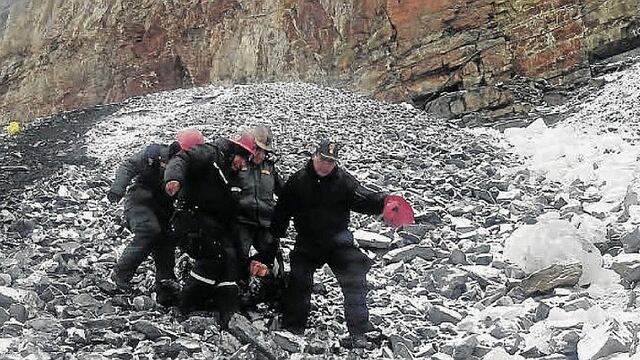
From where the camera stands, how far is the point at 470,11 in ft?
71.7

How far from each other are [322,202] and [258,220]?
663 mm

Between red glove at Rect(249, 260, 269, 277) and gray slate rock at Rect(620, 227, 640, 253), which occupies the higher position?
red glove at Rect(249, 260, 269, 277)

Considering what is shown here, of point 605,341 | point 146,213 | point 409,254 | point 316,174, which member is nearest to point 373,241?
point 409,254

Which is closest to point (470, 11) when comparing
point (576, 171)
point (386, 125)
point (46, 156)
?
point (386, 125)

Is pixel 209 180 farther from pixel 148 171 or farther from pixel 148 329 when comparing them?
pixel 148 329

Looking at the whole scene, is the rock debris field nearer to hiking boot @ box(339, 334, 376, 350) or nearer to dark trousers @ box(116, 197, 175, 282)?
hiking boot @ box(339, 334, 376, 350)

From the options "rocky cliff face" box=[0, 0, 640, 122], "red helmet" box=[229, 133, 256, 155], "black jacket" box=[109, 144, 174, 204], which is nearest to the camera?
"red helmet" box=[229, 133, 256, 155]

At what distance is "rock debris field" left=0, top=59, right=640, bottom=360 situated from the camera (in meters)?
5.52

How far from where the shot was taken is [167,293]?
Result: 6277mm

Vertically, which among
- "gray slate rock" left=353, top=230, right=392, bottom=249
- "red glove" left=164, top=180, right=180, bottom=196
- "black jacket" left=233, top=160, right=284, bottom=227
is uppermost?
"red glove" left=164, top=180, right=180, bottom=196

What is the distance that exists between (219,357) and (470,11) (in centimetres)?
1842

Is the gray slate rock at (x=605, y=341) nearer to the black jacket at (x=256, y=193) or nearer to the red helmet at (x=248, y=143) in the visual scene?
the black jacket at (x=256, y=193)

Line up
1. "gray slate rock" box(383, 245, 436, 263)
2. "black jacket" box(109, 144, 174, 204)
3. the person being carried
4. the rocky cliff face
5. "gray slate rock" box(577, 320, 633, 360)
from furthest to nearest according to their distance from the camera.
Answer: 1. the rocky cliff face
2. "gray slate rock" box(383, 245, 436, 263)
3. "black jacket" box(109, 144, 174, 204)
4. the person being carried
5. "gray slate rock" box(577, 320, 633, 360)

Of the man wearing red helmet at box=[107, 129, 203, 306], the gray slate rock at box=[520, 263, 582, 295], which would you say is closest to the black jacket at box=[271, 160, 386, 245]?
the man wearing red helmet at box=[107, 129, 203, 306]
